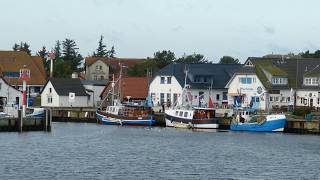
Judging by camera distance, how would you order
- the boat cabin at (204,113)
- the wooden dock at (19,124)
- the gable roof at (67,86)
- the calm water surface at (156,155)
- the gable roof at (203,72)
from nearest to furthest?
the calm water surface at (156,155) < the wooden dock at (19,124) < the boat cabin at (204,113) < the gable roof at (203,72) < the gable roof at (67,86)

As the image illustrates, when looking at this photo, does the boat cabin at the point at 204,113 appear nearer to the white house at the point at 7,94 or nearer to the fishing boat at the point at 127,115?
the fishing boat at the point at 127,115

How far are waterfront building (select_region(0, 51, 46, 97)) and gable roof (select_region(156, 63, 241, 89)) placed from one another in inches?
912

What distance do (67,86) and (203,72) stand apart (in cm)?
1831

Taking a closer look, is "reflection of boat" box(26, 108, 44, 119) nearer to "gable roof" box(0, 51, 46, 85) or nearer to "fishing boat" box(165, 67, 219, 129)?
"fishing boat" box(165, 67, 219, 129)

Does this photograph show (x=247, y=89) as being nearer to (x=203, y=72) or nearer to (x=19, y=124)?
(x=203, y=72)

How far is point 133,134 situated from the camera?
86.7 m

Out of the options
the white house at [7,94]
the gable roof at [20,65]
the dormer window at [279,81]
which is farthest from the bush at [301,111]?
the gable roof at [20,65]

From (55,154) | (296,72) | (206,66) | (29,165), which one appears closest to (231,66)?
(206,66)

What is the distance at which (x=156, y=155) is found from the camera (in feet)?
220

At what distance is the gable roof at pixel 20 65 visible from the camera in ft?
429

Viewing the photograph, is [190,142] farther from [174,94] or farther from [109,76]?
[109,76]

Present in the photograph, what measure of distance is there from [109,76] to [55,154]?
293ft

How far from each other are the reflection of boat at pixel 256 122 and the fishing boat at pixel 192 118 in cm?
232

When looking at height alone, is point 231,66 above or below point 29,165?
above
